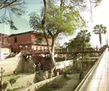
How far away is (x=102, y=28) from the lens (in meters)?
27.6

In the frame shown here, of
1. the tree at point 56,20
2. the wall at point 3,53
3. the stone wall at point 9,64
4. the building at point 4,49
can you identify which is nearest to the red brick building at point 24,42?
the building at point 4,49

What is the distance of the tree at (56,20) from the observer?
11761 mm

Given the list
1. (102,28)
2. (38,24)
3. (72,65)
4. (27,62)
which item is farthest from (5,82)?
(102,28)

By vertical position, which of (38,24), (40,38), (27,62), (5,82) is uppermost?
(38,24)

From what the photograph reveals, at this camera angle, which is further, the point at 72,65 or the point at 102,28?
the point at 102,28

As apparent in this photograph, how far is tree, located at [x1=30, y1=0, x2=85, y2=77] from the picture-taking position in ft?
38.6

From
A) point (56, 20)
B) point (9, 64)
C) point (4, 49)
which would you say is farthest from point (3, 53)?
point (56, 20)

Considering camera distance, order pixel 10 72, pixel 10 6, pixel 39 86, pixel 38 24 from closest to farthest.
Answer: pixel 10 6, pixel 39 86, pixel 38 24, pixel 10 72

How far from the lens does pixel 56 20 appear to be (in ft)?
38.3

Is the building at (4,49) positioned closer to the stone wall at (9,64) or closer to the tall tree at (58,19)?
the stone wall at (9,64)

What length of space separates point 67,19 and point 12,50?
16164 millimetres

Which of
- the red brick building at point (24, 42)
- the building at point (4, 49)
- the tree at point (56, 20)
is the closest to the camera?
the tree at point (56, 20)

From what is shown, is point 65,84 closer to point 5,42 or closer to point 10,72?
Answer: point 10,72

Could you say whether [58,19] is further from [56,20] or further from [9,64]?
[9,64]
